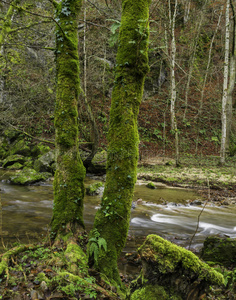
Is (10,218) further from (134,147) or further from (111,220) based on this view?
(134,147)

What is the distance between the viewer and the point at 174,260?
8.55 feet

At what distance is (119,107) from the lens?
360cm

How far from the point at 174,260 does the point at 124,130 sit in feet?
6.51

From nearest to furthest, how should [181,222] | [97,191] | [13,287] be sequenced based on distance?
[13,287], [181,222], [97,191]

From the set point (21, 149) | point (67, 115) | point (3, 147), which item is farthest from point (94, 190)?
point (3, 147)

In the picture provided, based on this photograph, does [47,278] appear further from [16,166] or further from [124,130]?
[16,166]

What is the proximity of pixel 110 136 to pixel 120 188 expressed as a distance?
89cm

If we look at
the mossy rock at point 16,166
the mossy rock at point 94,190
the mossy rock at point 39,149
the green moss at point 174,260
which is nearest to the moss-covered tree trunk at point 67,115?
the green moss at point 174,260

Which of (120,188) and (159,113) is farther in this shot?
(159,113)

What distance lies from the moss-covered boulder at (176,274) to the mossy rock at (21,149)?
1561 centimetres

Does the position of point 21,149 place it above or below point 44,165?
above

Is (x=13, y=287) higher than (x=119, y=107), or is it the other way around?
(x=119, y=107)

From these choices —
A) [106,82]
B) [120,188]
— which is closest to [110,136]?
[120,188]

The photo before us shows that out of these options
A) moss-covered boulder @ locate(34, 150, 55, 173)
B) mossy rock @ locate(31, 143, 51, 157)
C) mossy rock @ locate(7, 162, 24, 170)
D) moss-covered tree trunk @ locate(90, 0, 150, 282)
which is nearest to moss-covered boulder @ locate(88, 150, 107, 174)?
moss-covered boulder @ locate(34, 150, 55, 173)
